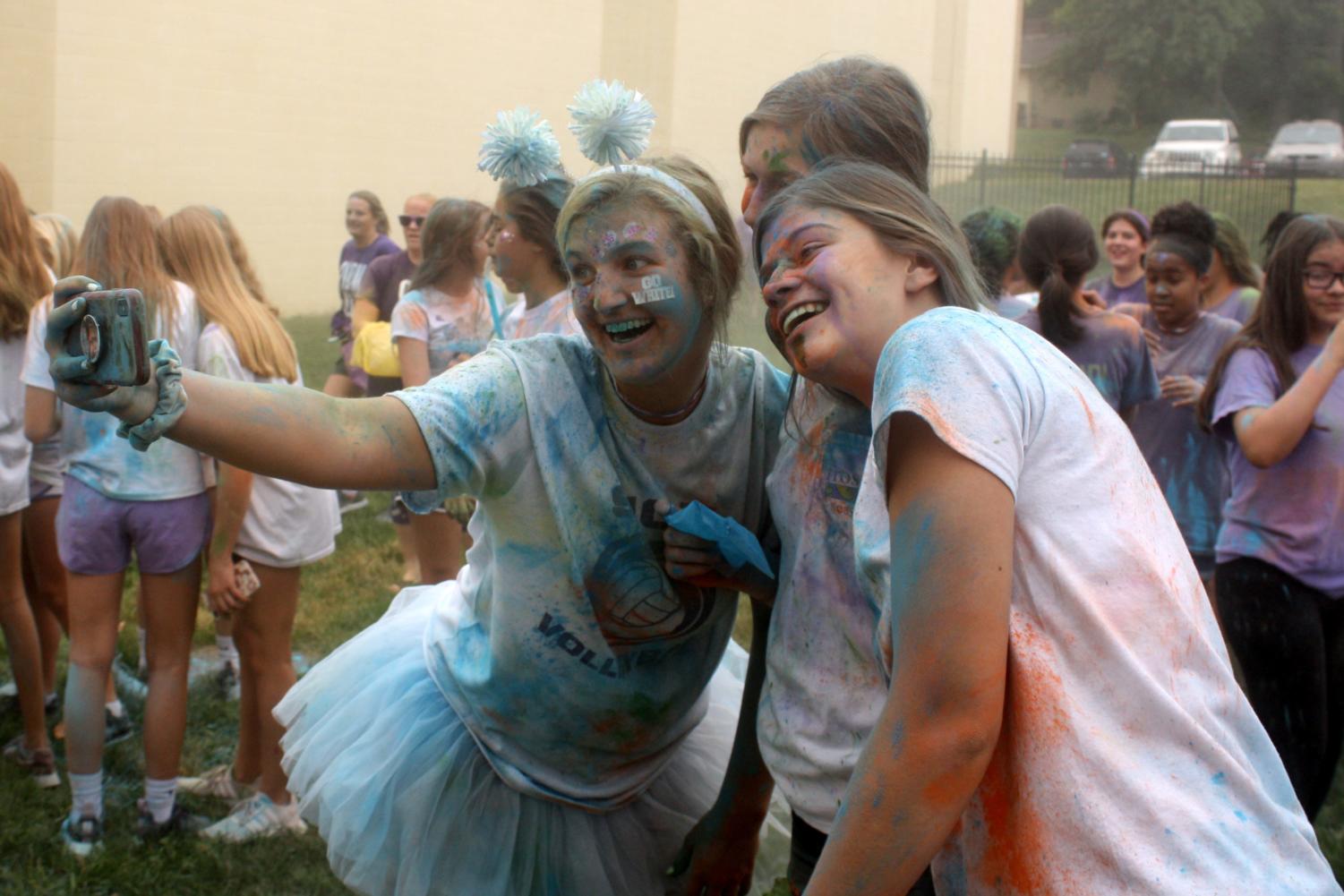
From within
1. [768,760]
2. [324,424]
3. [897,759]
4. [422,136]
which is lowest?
[768,760]

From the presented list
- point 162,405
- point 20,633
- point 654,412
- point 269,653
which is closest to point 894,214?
point 654,412

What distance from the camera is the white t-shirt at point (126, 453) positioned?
13.2ft

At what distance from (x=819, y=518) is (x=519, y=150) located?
1312mm

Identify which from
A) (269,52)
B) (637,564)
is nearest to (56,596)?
(637,564)

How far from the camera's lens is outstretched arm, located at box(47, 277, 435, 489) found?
1663 mm

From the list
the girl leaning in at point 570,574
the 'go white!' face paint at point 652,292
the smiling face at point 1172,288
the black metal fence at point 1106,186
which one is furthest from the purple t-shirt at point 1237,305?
the black metal fence at point 1106,186

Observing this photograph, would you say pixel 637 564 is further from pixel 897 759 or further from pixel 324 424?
pixel 897 759

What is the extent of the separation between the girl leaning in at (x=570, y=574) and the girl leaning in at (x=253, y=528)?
1.54 meters

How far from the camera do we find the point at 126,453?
13.3 feet

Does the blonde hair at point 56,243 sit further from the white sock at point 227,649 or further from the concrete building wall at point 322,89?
the concrete building wall at point 322,89

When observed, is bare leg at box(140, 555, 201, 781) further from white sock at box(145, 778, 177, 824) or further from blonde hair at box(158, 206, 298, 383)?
blonde hair at box(158, 206, 298, 383)

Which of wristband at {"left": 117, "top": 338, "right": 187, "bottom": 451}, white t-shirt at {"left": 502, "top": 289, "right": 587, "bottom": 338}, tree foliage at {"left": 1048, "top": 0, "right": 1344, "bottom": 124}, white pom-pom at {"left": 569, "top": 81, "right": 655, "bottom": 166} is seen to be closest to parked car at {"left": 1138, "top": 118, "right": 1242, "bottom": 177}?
tree foliage at {"left": 1048, "top": 0, "right": 1344, "bottom": 124}

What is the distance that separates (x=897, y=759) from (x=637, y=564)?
1064mm

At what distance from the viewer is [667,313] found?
2248 mm
